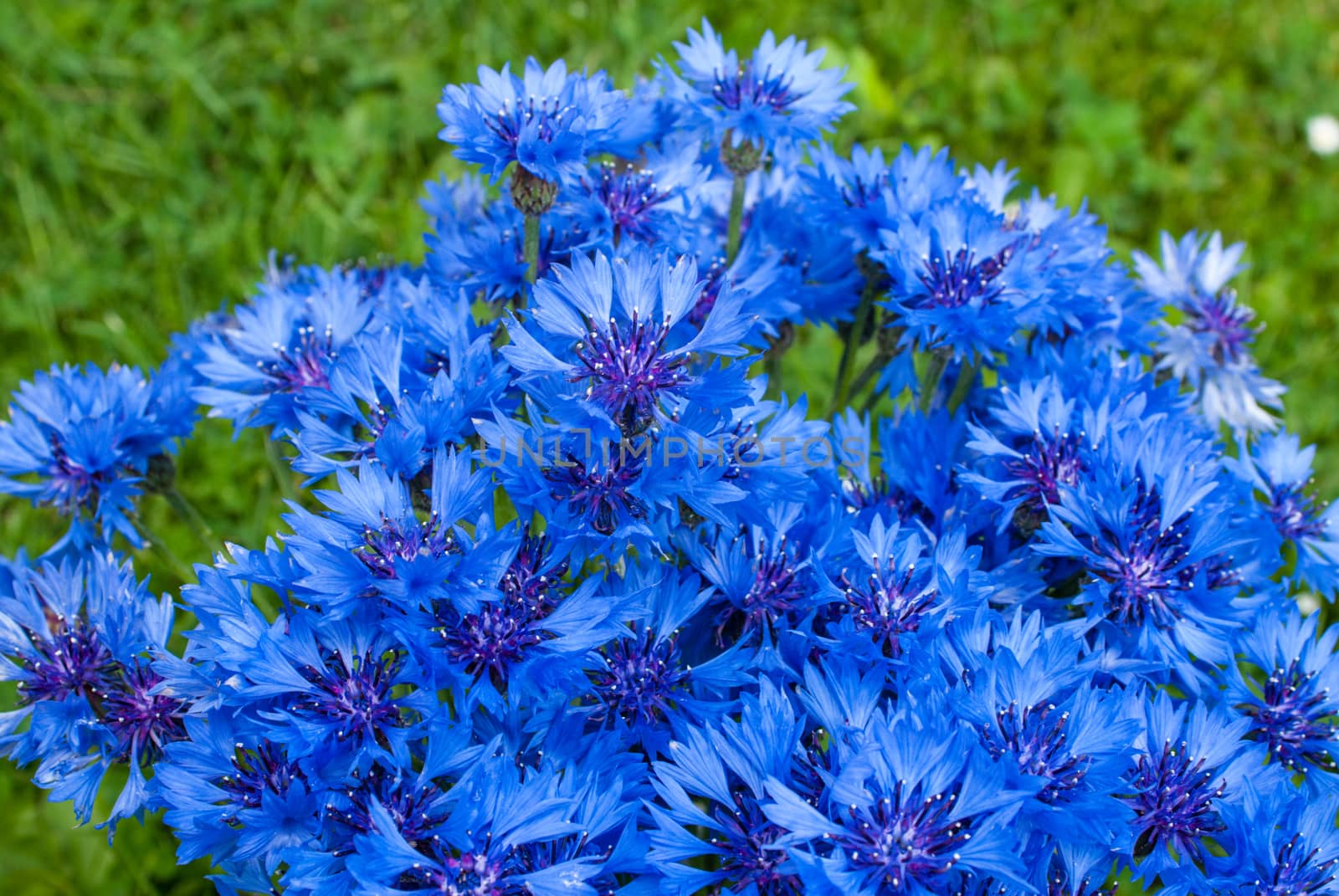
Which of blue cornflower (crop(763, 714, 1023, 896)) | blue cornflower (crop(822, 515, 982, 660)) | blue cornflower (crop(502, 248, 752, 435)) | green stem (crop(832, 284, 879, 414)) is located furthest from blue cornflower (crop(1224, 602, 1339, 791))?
blue cornflower (crop(502, 248, 752, 435))

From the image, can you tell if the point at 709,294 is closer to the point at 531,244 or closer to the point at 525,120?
the point at 531,244

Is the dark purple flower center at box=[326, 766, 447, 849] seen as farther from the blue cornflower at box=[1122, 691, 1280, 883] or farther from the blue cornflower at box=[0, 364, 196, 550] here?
the blue cornflower at box=[1122, 691, 1280, 883]

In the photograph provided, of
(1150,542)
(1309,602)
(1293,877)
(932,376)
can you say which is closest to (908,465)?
(932,376)

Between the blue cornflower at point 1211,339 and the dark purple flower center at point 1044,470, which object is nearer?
the dark purple flower center at point 1044,470

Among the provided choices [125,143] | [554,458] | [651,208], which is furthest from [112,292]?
[554,458]

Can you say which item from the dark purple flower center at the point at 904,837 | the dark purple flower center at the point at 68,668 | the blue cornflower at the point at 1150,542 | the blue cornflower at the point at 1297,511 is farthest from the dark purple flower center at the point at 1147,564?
the dark purple flower center at the point at 68,668

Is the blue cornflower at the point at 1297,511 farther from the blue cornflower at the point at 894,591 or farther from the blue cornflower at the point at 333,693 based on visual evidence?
the blue cornflower at the point at 333,693
